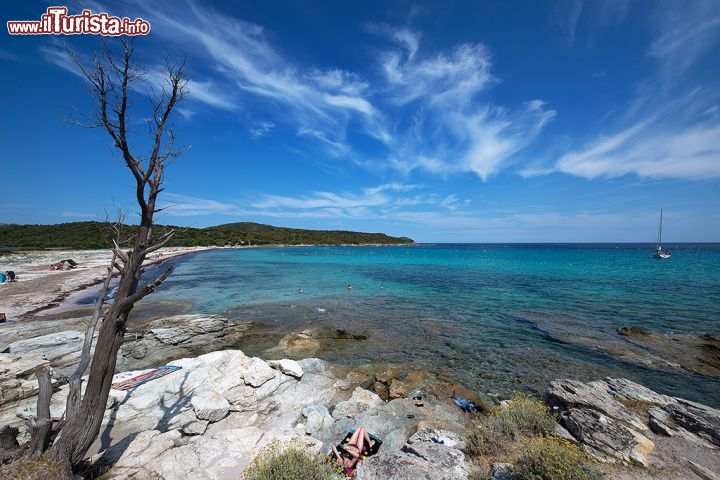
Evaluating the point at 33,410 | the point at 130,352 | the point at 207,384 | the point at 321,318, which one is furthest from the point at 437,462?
the point at 321,318

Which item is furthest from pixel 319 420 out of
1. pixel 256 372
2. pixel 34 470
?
pixel 34 470

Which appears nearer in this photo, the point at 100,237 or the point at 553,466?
the point at 553,466

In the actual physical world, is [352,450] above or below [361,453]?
above

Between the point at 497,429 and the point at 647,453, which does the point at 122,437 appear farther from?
the point at 647,453

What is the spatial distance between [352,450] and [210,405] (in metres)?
4.47

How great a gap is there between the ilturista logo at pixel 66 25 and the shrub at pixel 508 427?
44.8 feet

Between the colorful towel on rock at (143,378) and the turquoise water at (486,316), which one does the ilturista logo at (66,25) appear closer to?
the colorful towel on rock at (143,378)

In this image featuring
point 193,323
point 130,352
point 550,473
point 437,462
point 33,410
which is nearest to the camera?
point 550,473

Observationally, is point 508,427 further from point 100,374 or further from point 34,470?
point 34,470

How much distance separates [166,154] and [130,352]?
1201cm

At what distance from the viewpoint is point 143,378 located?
9.89 metres

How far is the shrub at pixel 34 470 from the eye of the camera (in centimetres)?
432

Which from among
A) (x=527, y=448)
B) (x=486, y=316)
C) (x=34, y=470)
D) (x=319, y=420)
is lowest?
(x=486, y=316)

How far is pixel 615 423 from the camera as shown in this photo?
6.86 m
